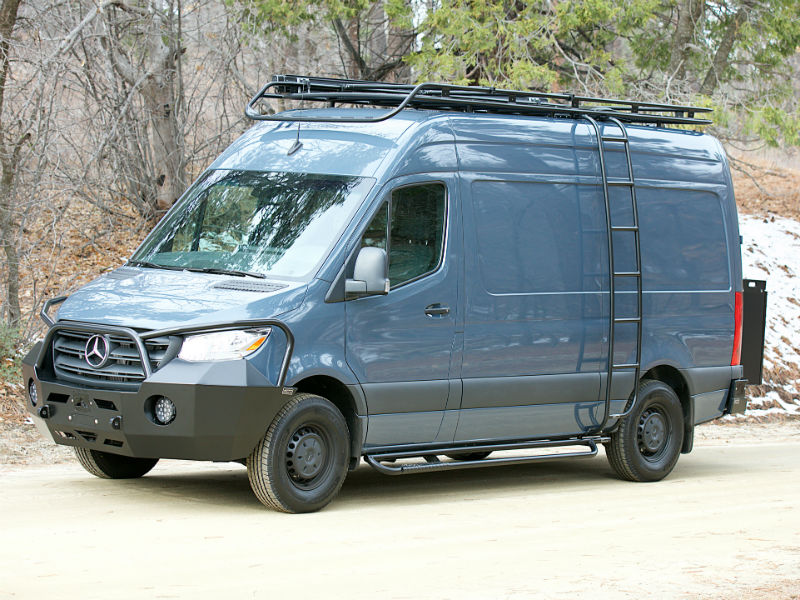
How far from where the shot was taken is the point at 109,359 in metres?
7.64

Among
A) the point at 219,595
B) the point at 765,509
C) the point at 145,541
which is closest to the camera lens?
the point at 219,595

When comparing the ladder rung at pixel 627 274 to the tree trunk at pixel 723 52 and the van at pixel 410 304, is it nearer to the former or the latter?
the van at pixel 410 304

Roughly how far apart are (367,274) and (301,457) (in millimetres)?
1225

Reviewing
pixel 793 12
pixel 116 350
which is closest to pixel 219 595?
pixel 116 350

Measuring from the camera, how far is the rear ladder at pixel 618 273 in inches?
381

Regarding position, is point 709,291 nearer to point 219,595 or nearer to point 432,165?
point 432,165

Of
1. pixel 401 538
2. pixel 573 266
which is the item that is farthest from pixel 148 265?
pixel 573 266

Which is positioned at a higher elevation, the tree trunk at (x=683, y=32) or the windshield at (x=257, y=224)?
the tree trunk at (x=683, y=32)

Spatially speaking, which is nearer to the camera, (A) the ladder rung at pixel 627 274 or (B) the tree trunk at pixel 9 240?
(A) the ladder rung at pixel 627 274

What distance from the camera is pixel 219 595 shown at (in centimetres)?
578

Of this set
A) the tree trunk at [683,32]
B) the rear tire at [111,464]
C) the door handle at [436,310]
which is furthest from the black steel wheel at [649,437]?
the tree trunk at [683,32]

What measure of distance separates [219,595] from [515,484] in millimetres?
4431

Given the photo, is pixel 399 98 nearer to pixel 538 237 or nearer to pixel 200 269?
pixel 538 237

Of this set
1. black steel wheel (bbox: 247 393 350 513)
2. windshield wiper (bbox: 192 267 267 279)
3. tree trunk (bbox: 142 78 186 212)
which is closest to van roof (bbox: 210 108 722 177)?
windshield wiper (bbox: 192 267 267 279)
